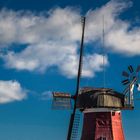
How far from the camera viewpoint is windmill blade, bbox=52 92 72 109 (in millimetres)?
40844

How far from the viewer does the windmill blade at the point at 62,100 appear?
40.8 meters

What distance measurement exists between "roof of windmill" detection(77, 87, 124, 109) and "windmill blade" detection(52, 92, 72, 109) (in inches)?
56.7

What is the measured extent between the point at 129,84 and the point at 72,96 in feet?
19.5

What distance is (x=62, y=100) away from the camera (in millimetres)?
40938

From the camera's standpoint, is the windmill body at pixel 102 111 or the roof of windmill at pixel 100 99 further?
the windmill body at pixel 102 111

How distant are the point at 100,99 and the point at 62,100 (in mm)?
4436

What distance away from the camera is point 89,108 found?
39.1 meters

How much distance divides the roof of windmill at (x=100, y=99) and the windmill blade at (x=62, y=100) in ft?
4.72

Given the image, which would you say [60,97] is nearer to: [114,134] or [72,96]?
[72,96]

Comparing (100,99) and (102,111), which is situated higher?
(100,99)

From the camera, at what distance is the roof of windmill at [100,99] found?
38.3 meters

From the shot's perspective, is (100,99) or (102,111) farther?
(102,111)

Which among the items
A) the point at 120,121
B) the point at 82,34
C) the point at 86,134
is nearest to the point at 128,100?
the point at 120,121

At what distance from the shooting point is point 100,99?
38.3 m
